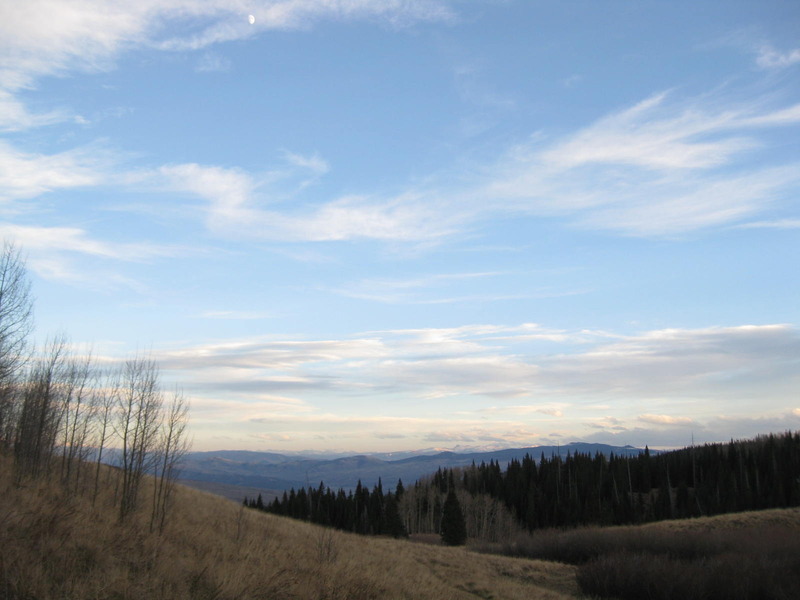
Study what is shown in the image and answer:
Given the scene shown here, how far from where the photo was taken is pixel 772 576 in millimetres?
29078

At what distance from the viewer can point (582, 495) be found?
336 ft

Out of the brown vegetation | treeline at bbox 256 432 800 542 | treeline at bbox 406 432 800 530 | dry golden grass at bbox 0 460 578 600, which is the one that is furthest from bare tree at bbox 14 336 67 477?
treeline at bbox 406 432 800 530

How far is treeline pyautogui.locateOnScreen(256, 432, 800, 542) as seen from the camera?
298ft

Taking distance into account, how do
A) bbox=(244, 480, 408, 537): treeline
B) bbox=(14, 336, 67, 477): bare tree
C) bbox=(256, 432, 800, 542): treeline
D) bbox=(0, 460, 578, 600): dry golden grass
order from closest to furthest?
bbox=(0, 460, 578, 600): dry golden grass
bbox=(14, 336, 67, 477): bare tree
bbox=(256, 432, 800, 542): treeline
bbox=(244, 480, 408, 537): treeline

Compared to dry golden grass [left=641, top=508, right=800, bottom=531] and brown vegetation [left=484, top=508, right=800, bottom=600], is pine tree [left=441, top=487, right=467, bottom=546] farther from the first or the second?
brown vegetation [left=484, top=508, right=800, bottom=600]

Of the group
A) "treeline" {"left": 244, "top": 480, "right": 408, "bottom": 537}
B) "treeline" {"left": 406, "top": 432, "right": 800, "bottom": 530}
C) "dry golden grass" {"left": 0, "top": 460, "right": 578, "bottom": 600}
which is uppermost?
"dry golden grass" {"left": 0, "top": 460, "right": 578, "bottom": 600}

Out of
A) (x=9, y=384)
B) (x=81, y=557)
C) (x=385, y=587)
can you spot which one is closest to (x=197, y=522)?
(x=9, y=384)

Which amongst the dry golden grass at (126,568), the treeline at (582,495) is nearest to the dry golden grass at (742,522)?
the treeline at (582,495)

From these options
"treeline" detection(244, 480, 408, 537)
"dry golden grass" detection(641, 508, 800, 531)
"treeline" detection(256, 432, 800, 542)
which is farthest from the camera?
"treeline" detection(244, 480, 408, 537)

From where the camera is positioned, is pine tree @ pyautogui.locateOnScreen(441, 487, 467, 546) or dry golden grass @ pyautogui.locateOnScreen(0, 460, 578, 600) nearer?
dry golden grass @ pyautogui.locateOnScreen(0, 460, 578, 600)

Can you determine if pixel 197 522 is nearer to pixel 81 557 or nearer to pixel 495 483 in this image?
pixel 81 557

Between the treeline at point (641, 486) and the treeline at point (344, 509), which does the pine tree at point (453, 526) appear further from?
the treeline at point (641, 486)

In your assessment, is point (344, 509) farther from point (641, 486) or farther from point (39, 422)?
point (39, 422)

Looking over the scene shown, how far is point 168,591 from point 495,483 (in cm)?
11025
